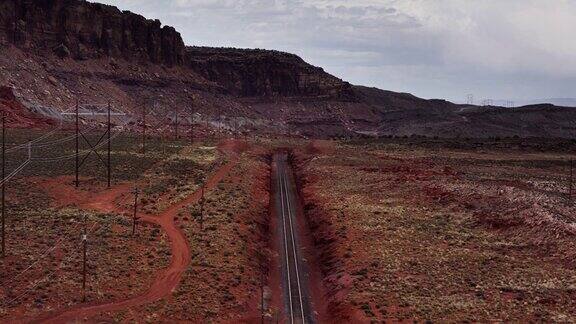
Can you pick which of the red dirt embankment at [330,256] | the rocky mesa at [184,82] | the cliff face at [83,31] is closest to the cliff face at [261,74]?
the rocky mesa at [184,82]

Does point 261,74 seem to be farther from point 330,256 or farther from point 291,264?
point 291,264

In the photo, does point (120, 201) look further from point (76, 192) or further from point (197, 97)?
point (197, 97)

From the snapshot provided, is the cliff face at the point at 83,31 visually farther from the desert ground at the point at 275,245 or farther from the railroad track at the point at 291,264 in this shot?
the railroad track at the point at 291,264

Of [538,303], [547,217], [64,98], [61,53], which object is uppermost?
[61,53]

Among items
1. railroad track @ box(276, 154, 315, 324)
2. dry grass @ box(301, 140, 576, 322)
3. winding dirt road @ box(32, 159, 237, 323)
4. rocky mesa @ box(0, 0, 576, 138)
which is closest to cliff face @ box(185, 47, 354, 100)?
rocky mesa @ box(0, 0, 576, 138)

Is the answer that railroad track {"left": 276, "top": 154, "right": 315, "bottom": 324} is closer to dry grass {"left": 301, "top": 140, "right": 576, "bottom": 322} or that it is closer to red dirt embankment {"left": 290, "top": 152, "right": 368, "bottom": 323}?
red dirt embankment {"left": 290, "top": 152, "right": 368, "bottom": 323}

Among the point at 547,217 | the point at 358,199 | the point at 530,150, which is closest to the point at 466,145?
the point at 530,150
